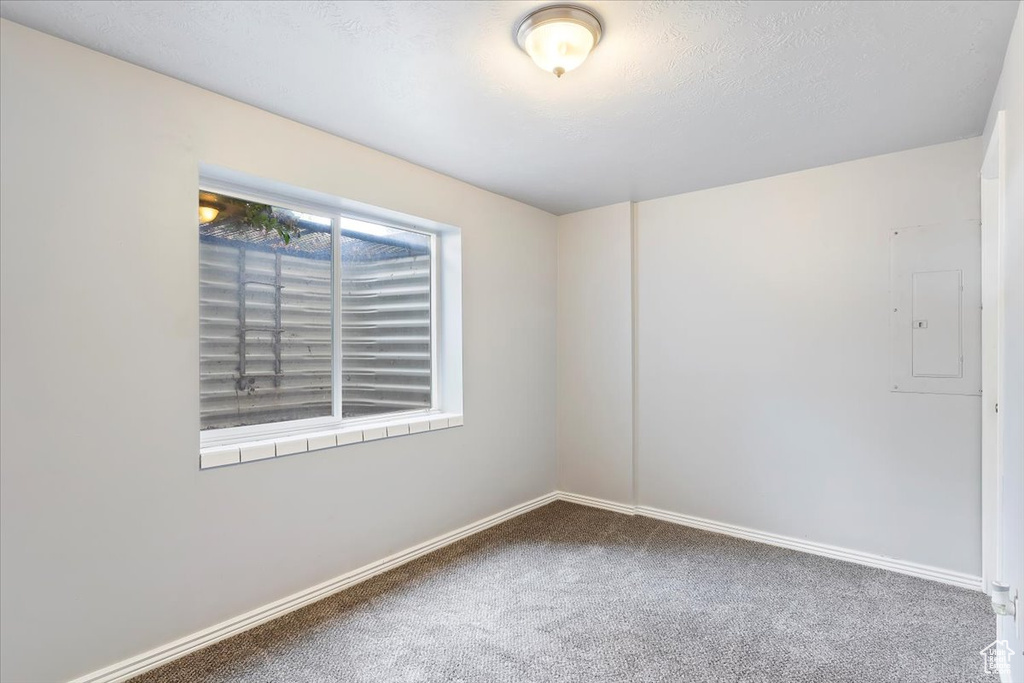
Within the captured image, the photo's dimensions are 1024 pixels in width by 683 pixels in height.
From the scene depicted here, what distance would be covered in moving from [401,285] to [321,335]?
67 centimetres

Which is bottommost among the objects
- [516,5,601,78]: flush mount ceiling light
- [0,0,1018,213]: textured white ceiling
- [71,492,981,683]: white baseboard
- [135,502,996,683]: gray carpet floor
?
[135,502,996,683]: gray carpet floor

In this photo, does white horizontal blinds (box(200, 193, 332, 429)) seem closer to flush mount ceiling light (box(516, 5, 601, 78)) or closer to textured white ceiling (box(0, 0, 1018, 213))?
textured white ceiling (box(0, 0, 1018, 213))

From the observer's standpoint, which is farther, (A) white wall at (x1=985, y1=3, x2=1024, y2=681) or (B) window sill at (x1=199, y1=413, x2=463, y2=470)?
(B) window sill at (x1=199, y1=413, x2=463, y2=470)

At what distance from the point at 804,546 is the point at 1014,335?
6.02ft

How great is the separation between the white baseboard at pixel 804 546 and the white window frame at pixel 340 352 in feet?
4.74

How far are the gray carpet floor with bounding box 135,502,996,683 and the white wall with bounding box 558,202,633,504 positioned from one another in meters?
0.90

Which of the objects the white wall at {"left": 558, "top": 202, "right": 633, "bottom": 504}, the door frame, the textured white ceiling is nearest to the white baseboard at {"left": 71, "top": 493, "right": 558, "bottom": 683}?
the white wall at {"left": 558, "top": 202, "right": 633, "bottom": 504}

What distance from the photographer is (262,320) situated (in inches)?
100

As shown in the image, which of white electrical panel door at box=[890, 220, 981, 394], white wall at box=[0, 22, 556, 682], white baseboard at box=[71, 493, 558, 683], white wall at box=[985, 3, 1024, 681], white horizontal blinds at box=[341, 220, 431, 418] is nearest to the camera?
white wall at box=[985, 3, 1024, 681]

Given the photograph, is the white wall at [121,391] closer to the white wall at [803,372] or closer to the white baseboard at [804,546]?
the white baseboard at [804,546]

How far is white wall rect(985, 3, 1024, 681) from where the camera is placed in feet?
5.22

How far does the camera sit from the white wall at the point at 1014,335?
1592 mm

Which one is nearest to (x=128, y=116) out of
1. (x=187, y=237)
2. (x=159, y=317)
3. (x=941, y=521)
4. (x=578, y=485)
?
(x=187, y=237)

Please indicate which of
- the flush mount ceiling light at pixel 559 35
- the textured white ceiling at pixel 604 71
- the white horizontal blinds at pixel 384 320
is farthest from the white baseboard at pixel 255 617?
the flush mount ceiling light at pixel 559 35
